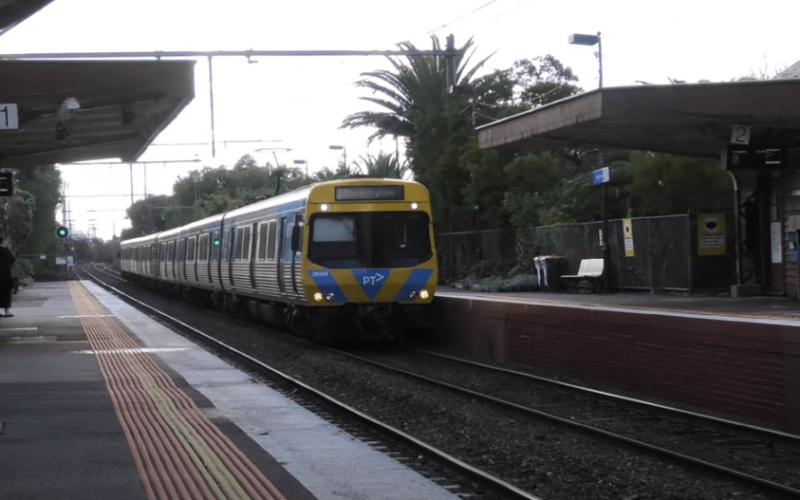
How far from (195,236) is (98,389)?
2202 cm

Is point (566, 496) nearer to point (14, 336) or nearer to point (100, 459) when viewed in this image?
point (100, 459)

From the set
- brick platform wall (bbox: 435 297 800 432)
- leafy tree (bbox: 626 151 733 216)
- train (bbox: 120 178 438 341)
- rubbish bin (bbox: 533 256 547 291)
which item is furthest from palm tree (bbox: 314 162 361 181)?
brick platform wall (bbox: 435 297 800 432)

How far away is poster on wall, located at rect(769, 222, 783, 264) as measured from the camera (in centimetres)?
2331

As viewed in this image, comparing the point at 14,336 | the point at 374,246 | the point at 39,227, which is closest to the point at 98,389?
the point at 374,246

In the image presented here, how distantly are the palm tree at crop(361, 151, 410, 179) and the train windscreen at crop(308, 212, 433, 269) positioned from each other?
31226 millimetres

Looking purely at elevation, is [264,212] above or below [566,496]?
above

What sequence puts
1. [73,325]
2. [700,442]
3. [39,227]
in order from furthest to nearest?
[39,227] < [73,325] < [700,442]

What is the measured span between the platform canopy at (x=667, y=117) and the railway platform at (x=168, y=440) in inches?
293

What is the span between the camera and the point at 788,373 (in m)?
10.3

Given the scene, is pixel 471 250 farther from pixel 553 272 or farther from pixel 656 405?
pixel 656 405

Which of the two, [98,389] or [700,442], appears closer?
[700,442]

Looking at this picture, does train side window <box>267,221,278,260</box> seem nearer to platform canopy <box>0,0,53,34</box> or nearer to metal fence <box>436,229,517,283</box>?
platform canopy <box>0,0,53,34</box>

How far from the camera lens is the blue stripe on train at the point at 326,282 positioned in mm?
19219

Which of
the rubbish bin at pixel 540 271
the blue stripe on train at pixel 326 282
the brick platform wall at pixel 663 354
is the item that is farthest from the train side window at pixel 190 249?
the brick platform wall at pixel 663 354
